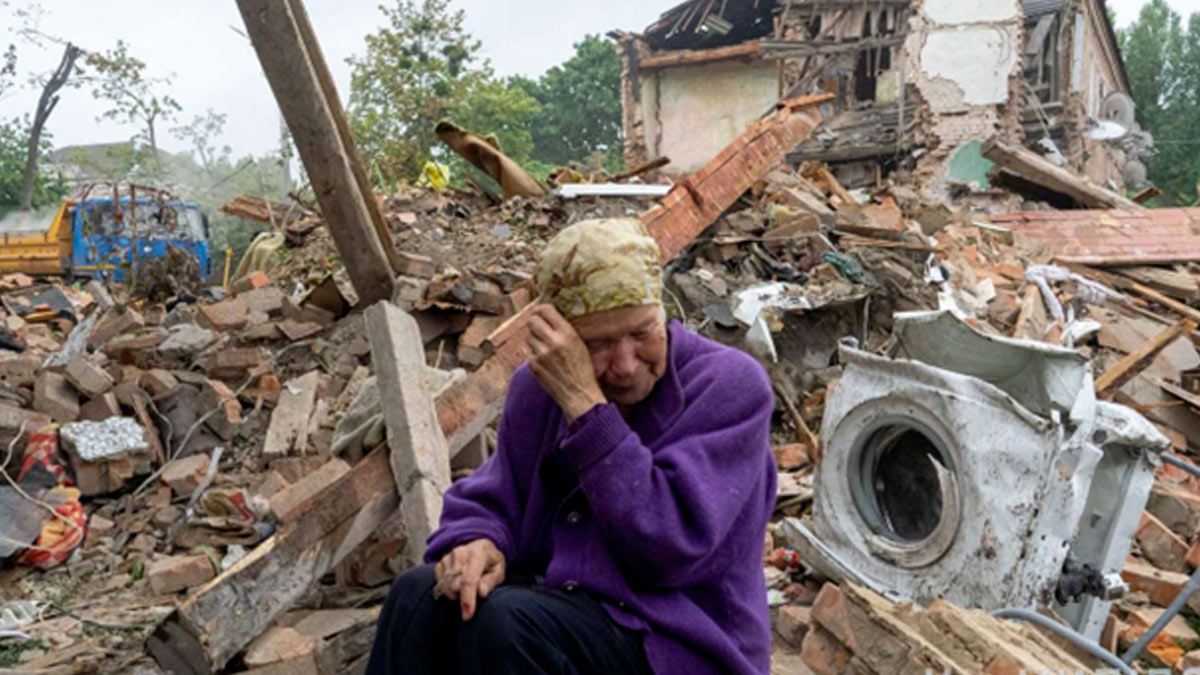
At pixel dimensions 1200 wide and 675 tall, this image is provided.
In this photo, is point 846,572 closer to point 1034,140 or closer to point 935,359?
point 935,359

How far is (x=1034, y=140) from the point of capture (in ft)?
69.1

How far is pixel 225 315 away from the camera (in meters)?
6.59

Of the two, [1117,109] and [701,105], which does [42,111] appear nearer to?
[701,105]

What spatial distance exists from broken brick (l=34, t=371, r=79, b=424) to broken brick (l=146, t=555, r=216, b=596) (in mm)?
1646

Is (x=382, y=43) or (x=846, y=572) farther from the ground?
(x=382, y=43)

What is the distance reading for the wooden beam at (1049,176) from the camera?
38.8ft

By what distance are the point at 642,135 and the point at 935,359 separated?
20.7m

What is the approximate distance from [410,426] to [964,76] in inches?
758

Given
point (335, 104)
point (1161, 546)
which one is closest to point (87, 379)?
point (335, 104)

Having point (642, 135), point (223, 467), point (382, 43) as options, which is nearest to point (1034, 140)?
point (642, 135)

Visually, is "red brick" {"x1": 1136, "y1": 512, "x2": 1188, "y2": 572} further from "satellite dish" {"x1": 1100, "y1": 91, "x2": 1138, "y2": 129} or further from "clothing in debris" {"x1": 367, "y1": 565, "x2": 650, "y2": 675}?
"satellite dish" {"x1": 1100, "y1": 91, "x2": 1138, "y2": 129}

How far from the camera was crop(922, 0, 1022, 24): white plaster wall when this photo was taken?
1970 centimetres

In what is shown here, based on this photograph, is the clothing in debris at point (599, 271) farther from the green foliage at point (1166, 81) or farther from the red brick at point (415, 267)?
the green foliage at point (1166, 81)

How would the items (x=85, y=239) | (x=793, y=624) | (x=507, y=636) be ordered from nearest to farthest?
(x=507, y=636) → (x=793, y=624) → (x=85, y=239)
